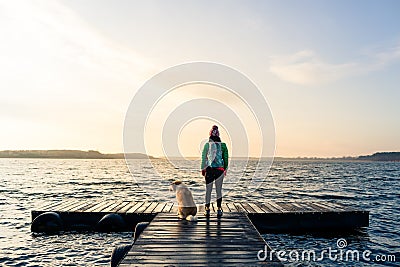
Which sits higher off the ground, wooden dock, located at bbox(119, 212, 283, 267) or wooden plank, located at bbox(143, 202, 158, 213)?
wooden dock, located at bbox(119, 212, 283, 267)

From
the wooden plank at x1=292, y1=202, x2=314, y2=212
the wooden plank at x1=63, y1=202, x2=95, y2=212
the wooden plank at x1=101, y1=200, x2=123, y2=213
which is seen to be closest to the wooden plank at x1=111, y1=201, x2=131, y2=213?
the wooden plank at x1=101, y1=200, x2=123, y2=213

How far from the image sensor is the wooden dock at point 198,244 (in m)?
6.95

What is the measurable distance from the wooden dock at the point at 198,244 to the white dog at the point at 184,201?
1.03ft

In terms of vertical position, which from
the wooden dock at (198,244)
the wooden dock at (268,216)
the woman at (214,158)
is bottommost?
the wooden dock at (268,216)

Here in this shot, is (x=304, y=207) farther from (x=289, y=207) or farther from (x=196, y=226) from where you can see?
(x=196, y=226)

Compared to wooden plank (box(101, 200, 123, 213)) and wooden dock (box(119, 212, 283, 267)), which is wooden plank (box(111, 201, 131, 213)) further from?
wooden dock (box(119, 212, 283, 267))

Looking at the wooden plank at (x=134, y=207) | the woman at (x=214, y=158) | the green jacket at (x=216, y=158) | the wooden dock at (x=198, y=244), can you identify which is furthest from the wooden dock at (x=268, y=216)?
the wooden dock at (x=198, y=244)

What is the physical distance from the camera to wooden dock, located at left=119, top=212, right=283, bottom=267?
273 inches

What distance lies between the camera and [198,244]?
8.28 metres

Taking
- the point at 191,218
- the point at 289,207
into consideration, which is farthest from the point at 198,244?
the point at 289,207

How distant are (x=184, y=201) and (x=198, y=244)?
2874 millimetres

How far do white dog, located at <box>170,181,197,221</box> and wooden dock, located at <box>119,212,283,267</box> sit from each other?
31 cm

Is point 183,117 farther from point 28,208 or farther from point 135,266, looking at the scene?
point 28,208

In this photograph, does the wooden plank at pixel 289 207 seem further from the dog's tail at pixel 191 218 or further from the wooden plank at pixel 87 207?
the wooden plank at pixel 87 207
